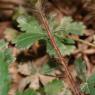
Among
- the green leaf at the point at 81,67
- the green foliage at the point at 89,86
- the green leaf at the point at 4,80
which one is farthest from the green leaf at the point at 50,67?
the green leaf at the point at 4,80

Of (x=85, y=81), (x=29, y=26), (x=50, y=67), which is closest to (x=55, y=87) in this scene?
(x=85, y=81)

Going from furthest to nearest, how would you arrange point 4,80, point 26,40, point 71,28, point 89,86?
point 71,28 < point 26,40 < point 89,86 < point 4,80

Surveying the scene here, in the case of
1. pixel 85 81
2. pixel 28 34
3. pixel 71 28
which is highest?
pixel 28 34

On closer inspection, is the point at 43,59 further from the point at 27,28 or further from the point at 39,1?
the point at 39,1

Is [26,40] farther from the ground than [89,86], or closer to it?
farther from the ground

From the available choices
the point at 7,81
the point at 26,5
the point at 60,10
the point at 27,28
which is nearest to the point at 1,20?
the point at 26,5

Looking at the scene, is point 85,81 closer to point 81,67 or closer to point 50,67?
point 81,67

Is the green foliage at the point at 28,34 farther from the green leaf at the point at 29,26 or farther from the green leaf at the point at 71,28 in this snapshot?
the green leaf at the point at 71,28

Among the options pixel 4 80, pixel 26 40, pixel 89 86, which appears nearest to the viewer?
pixel 4 80

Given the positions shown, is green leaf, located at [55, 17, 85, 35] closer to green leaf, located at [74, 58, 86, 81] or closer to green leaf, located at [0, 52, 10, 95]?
green leaf, located at [74, 58, 86, 81]

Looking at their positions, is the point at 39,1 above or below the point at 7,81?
above

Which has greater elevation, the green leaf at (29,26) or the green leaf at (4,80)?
the green leaf at (29,26)
